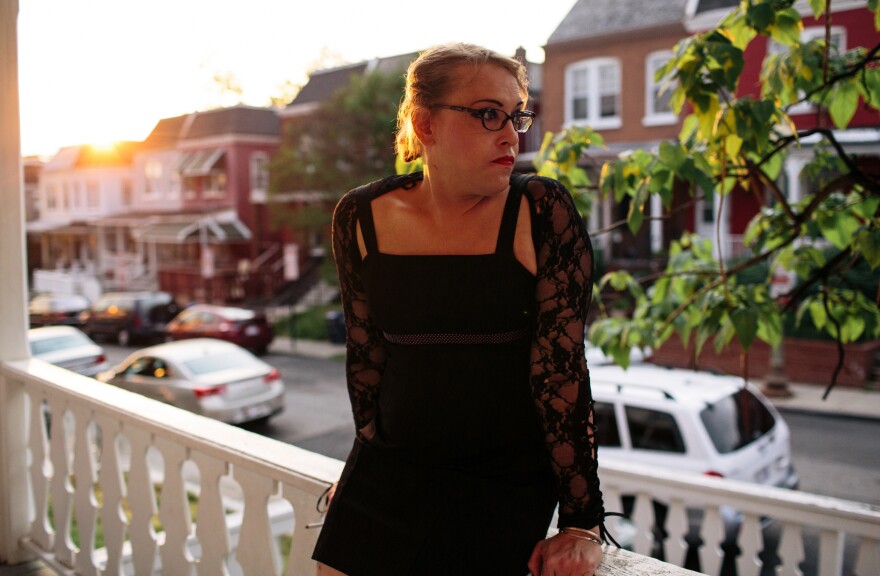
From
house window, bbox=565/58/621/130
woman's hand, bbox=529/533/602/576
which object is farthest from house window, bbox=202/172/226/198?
woman's hand, bbox=529/533/602/576

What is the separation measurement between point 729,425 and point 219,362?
4.35 metres

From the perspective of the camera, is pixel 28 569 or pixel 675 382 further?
pixel 675 382

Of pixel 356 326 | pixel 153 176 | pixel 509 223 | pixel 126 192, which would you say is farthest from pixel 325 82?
pixel 509 223

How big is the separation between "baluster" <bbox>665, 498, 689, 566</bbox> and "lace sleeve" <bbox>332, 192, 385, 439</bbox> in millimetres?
2195

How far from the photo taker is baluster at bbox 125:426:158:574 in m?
2.17

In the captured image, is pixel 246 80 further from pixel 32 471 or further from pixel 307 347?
pixel 32 471

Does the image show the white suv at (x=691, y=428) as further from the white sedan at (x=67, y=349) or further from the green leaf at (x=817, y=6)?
the white sedan at (x=67, y=349)

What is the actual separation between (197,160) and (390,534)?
1860 centimetres

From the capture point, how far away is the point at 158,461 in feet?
19.8

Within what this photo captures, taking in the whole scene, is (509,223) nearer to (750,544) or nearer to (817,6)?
(817,6)

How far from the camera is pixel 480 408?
1070 millimetres

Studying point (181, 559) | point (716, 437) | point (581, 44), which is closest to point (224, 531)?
point (181, 559)

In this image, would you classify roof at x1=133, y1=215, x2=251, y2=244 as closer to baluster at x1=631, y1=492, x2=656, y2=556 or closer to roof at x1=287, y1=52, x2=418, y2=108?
roof at x1=287, y1=52, x2=418, y2=108

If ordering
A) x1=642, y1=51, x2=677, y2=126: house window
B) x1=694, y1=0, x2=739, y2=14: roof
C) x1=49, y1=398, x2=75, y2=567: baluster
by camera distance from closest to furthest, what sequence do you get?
x1=49, y1=398, x2=75, y2=567: baluster, x1=694, y1=0, x2=739, y2=14: roof, x1=642, y1=51, x2=677, y2=126: house window
